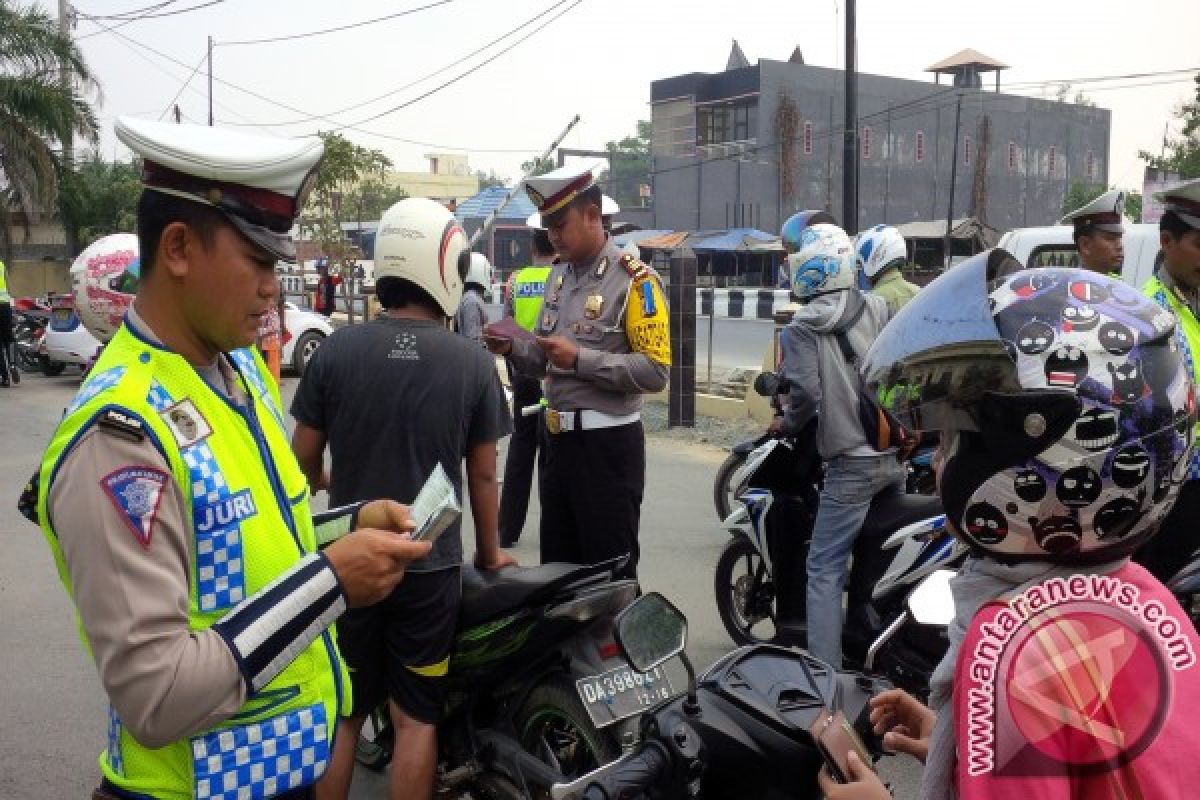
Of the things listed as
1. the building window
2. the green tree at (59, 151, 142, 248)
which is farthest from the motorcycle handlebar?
the building window

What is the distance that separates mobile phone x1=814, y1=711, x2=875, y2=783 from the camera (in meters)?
1.61

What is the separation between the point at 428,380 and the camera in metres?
3.12

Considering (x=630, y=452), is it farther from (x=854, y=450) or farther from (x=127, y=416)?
(x=127, y=416)

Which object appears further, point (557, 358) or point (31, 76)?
point (31, 76)

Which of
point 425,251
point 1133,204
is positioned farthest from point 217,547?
point 1133,204

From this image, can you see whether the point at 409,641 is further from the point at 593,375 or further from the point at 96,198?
the point at 96,198

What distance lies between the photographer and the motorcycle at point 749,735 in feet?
5.92

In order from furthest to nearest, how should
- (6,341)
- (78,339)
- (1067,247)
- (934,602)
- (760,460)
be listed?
(78,339) → (6,341) → (1067,247) → (760,460) → (934,602)

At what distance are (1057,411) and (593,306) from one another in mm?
3153

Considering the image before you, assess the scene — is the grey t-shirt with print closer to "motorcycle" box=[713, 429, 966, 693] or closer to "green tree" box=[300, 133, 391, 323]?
"motorcycle" box=[713, 429, 966, 693]

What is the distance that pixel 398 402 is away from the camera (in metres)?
3.12

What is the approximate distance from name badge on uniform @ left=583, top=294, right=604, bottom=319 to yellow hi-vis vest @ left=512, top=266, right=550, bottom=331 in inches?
97.2

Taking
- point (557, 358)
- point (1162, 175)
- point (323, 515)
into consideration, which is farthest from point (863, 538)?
point (1162, 175)

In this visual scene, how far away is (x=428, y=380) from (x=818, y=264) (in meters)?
1.82
